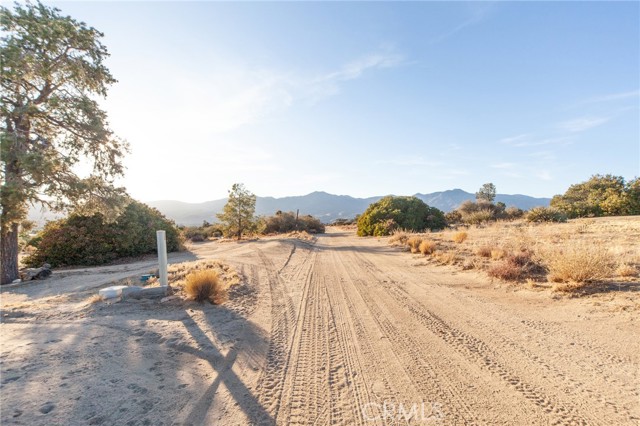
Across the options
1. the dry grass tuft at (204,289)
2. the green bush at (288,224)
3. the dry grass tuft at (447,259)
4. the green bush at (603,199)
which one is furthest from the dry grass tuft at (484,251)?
the green bush at (288,224)

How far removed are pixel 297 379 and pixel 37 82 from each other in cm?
1228

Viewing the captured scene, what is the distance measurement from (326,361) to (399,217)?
2565 cm

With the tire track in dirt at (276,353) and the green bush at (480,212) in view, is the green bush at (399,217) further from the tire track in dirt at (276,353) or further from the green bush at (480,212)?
the tire track in dirt at (276,353)

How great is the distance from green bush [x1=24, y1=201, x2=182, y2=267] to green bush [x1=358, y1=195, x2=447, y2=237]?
62.5 feet

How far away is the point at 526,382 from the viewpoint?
3.18 meters

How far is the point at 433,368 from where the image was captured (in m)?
3.51

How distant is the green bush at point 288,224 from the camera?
3906 cm

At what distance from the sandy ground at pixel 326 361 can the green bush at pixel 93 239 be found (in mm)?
9343

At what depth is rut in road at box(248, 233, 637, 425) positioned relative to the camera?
8.91 feet

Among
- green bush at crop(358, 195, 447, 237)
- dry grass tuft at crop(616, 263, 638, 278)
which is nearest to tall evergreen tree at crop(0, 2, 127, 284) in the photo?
dry grass tuft at crop(616, 263, 638, 278)

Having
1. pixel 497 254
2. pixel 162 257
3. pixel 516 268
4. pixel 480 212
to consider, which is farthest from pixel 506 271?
pixel 480 212

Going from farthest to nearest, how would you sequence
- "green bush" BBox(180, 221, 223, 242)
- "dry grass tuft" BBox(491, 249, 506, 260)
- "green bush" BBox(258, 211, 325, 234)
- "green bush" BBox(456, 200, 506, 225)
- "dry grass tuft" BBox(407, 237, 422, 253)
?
1. "green bush" BBox(258, 211, 325, 234)
2. "green bush" BBox(180, 221, 223, 242)
3. "green bush" BBox(456, 200, 506, 225)
4. "dry grass tuft" BBox(407, 237, 422, 253)
5. "dry grass tuft" BBox(491, 249, 506, 260)

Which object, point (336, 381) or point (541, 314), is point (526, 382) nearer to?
point (336, 381)

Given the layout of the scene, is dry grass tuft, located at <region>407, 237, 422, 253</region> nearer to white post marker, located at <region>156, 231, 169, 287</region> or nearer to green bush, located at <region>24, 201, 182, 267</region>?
white post marker, located at <region>156, 231, 169, 287</region>
